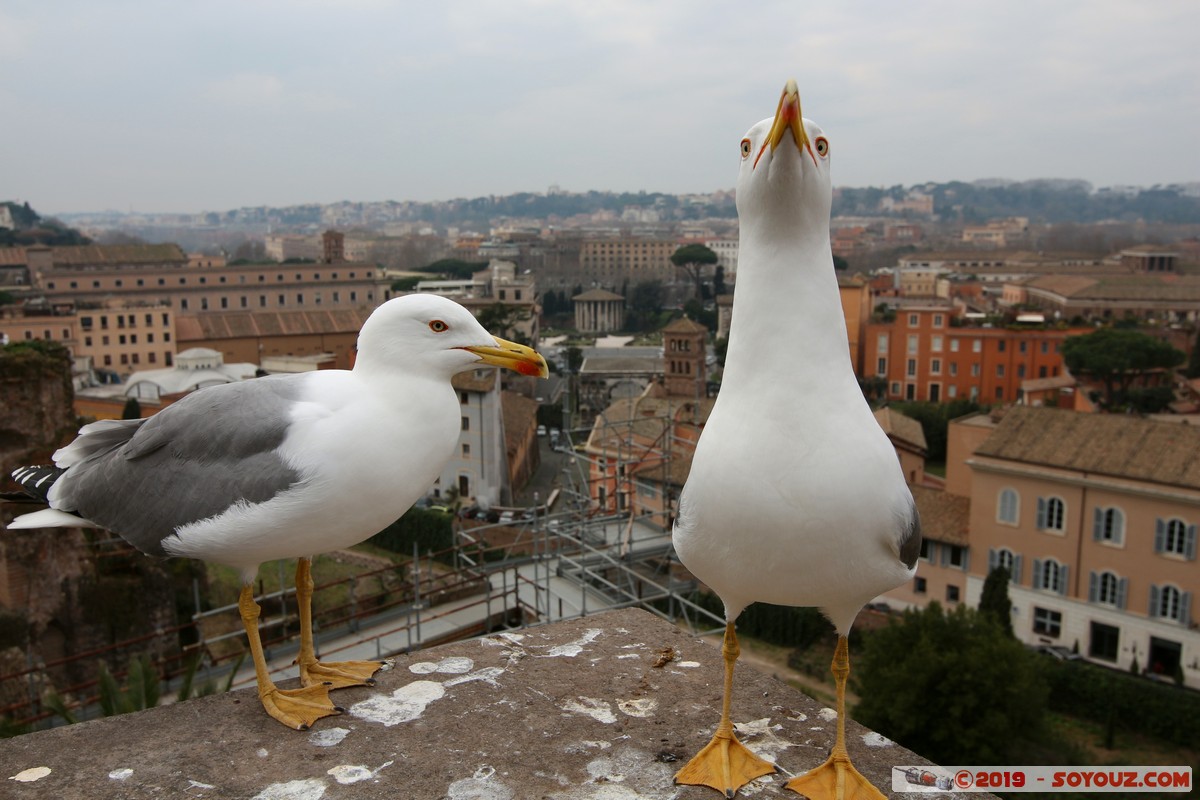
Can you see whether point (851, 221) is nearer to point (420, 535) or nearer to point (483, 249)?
point (483, 249)

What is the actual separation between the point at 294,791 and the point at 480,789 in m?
0.32

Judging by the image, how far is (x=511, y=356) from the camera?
1873 mm

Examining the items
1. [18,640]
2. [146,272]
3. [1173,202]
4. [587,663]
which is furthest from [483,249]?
[1173,202]

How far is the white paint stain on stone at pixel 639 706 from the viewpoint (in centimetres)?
196

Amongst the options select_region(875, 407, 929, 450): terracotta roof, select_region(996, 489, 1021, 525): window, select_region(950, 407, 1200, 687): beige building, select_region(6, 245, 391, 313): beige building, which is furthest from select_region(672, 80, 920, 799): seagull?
select_region(6, 245, 391, 313): beige building

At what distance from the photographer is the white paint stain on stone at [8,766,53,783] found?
1.71 meters

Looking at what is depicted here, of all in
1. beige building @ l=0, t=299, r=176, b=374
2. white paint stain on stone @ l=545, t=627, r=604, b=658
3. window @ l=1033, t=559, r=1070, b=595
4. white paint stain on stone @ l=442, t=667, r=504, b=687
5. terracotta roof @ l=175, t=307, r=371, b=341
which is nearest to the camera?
white paint stain on stone @ l=442, t=667, r=504, b=687

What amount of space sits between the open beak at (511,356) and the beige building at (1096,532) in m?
11.1

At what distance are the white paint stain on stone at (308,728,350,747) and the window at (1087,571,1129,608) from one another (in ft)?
38.4

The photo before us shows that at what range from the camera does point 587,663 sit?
2.22 m

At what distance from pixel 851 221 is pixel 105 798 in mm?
120221

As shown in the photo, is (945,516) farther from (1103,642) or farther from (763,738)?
(763,738)

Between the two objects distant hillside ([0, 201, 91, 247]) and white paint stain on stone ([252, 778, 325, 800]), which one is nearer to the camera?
white paint stain on stone ([252, 778, 325, 800])

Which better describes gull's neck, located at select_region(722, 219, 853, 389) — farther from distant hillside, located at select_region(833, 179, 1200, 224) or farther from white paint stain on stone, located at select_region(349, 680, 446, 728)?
distant hillside, located at select_region(833, 179, 1200, 224)
